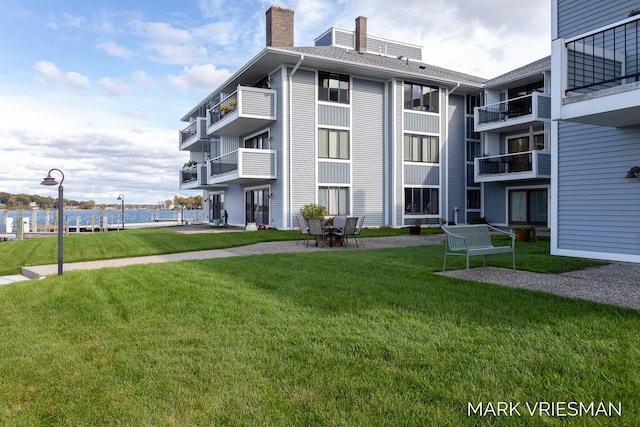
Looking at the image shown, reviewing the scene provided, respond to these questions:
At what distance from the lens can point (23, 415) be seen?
9.36 feet

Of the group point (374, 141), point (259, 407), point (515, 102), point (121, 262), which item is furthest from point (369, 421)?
point (515, 102)

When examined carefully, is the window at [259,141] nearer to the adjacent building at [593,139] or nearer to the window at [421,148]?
the window at [421,148]

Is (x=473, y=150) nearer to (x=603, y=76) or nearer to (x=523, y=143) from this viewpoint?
(x=523, y=143)

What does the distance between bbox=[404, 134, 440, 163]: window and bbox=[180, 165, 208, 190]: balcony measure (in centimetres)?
1342

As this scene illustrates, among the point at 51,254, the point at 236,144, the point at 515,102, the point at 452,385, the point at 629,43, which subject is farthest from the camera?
the point at 236,144

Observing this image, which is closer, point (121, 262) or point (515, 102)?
point (121, 262)

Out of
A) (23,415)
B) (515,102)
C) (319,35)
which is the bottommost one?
(23,415)

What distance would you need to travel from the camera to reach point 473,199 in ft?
85.9

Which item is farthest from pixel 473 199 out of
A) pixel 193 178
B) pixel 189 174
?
pixel 189 174

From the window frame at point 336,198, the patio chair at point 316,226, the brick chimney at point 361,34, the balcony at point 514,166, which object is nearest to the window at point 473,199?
the balcony at point 514,166

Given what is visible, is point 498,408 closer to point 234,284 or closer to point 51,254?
point 234,284

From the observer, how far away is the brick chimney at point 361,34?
24.9 metres

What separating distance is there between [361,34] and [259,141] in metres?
8.79

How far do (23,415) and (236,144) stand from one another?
1003 inches
